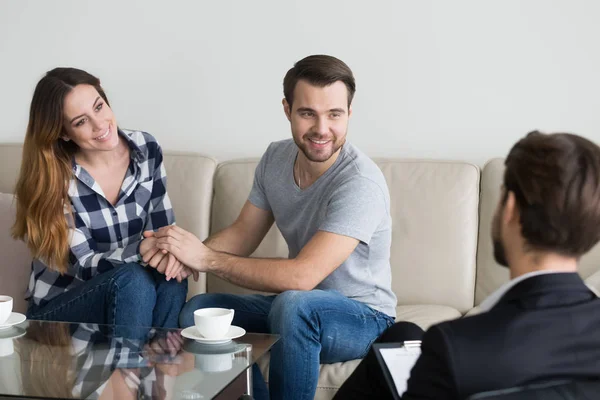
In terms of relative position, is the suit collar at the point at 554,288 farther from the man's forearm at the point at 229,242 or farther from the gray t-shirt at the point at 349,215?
the man's forearm at the point at 229,242

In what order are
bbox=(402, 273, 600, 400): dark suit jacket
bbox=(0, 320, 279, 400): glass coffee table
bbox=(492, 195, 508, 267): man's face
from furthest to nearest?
bbox=(0, 320, 279, 400): glass coffee table, bbox=(492, 195, 508, 267): man's face, bbox=(402, 273, 600, 400): dark suit jacket

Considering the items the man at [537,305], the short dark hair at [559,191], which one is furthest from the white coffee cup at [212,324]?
the short dark hair at [559,191]

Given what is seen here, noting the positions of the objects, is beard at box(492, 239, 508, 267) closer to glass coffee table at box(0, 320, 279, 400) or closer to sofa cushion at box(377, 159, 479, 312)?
glass coffee table at box(0, 320, 279, 400)

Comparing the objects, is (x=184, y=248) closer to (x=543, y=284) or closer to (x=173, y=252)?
(x=173, y=252)

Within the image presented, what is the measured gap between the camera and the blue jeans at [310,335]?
2.04 m

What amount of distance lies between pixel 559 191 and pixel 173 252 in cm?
138

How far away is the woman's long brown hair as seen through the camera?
240cm

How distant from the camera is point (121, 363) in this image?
5.99ft

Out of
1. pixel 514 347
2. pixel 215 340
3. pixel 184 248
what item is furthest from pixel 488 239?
pixel 514 347

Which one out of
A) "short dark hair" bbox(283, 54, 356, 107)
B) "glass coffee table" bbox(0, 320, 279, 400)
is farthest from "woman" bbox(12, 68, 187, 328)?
"short dark hair" bbox(283, 54, 356, 107)

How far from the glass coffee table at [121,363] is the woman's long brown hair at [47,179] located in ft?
1.16

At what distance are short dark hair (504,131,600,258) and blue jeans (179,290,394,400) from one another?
0.97 m

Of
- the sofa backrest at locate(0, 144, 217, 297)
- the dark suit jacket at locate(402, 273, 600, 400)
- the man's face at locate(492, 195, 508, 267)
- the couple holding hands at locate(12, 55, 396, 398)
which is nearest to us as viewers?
the dark suit jacket at locate(402, 273, 600, 400)

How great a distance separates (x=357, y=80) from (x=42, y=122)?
1.15m
